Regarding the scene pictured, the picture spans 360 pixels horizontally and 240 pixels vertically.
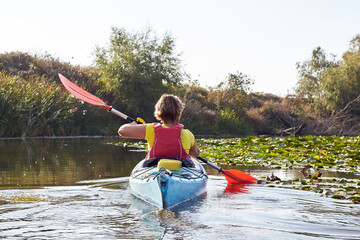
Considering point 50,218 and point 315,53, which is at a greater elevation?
point 315,53

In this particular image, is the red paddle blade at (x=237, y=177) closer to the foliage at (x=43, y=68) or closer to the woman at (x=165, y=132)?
the woman at (x=165, y=132)

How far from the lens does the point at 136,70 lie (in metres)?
23.9

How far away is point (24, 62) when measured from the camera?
99.1ft

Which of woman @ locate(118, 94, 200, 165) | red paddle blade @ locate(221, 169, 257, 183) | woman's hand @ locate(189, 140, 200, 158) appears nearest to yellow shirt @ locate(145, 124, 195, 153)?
woman @ locate(118, 94, 200, 165)

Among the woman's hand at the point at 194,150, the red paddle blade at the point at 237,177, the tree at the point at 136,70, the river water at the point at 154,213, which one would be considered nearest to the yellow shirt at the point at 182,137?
the woman's hand at the point at 194,150

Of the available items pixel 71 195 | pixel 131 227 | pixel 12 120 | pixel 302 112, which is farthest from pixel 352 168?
pixel 302 112

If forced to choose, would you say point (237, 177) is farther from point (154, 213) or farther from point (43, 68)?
point (43, 68)

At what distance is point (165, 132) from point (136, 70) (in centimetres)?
1853

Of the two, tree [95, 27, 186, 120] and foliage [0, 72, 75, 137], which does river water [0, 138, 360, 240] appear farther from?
tree [95, 27, 186, 120]

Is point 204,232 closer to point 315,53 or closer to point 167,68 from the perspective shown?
point 167,68

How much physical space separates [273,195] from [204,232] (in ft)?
7.46

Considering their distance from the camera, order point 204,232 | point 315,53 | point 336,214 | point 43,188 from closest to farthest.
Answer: point 204,232 < point 336,214 < point 43,188 < point 315,53

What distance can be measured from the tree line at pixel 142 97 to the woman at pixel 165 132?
12.0 m

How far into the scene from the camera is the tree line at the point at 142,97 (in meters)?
18.1
